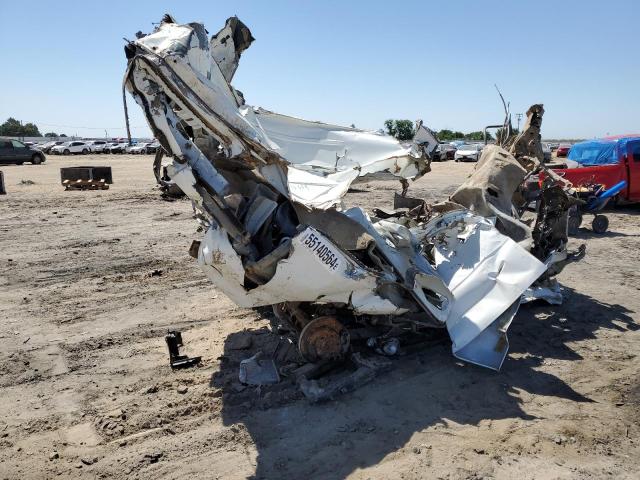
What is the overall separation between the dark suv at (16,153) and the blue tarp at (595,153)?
2885 cm

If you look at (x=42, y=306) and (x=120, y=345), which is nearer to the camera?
(x=120, y=345)

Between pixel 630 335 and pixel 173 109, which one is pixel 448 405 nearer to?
pixel 630 335

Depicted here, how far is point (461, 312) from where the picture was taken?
489 cm

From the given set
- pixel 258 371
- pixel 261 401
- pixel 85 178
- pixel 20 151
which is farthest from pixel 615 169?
pixel 20 151

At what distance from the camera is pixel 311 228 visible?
409 centimetres

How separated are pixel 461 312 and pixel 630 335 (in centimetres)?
231

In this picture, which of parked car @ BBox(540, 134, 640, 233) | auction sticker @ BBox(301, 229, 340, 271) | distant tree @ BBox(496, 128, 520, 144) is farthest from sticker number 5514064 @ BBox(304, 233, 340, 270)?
parked car @ BBox(540, 134, 640, 233)

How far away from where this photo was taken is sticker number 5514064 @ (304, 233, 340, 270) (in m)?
4.04

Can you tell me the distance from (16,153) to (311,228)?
30970 millimetres

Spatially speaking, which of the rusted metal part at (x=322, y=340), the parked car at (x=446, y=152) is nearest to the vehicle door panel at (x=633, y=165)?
the rusted metal part at (x=322, y=340)

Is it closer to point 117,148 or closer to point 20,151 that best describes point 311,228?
point 20,151

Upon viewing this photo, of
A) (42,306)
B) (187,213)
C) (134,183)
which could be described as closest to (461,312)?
(42,306)

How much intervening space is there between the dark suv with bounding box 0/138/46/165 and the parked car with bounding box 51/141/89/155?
1389cm

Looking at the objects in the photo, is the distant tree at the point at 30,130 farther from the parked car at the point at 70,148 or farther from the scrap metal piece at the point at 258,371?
the scrap metal piece at the point at 258,371
